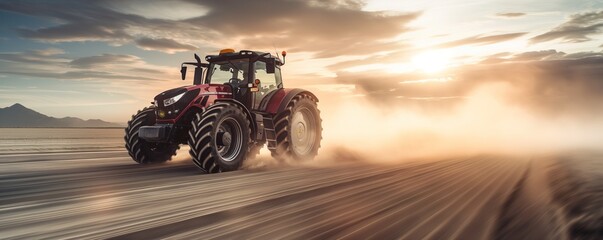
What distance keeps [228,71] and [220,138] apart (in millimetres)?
2389

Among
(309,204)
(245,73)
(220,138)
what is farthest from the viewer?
(245,73)

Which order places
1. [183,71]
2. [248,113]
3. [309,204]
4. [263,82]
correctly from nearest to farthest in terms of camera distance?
[309,204]
[248,113]
[183,71]
[263,82]

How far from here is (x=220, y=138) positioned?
27.5 feet

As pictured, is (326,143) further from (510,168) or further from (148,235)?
(148,235)

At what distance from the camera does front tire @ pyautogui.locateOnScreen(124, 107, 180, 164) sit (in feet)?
31.6

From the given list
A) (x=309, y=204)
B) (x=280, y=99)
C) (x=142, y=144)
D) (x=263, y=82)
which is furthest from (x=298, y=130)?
(x=309, y=204)

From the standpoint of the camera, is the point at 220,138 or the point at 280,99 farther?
the point at 280,99

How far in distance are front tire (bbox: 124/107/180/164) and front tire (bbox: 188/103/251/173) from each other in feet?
5.74

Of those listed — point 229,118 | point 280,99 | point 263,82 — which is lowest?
point 229,118

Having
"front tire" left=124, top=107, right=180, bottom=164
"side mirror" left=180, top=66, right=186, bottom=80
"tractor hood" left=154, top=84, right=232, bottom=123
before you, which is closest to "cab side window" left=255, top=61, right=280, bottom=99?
"tractor hood" left=154, top=84, right=232, bottom=123

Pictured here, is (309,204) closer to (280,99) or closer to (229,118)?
(229,118)

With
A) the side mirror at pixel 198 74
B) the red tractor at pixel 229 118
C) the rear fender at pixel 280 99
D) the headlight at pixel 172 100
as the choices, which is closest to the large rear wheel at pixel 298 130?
the red tractor at pixel 229 118

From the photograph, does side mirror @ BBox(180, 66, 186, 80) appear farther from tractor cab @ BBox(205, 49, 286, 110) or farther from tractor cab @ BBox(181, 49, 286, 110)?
tractor cab @ BBox(205, 49, 286, 110)

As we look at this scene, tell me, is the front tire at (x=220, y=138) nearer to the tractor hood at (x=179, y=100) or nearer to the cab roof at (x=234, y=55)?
the tractor hood at (x=179, y=100)
